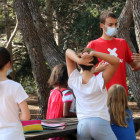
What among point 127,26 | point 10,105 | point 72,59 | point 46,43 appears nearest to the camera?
point 10,105

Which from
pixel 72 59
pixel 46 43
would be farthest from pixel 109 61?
pixel 46 43

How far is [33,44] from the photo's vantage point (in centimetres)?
614

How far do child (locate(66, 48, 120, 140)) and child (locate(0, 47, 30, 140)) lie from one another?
0.64 m

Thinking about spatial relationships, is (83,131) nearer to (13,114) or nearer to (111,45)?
(13,114)

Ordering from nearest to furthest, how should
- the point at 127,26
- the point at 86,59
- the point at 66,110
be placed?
1. the point at 86,59
2. the point at 66,110
3. the point at 127,26

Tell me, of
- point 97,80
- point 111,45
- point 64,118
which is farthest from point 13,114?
point 111,45

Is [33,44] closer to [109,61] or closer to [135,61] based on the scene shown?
[135,61]

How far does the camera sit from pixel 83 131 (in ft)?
7.97

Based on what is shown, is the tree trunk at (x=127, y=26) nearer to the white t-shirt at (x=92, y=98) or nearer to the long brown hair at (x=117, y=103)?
the long brown hair at (x=117, y=103)

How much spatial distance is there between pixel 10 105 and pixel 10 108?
3cm

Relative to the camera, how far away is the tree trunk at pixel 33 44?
6.11m

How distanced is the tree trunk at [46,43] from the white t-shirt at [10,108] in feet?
12.3

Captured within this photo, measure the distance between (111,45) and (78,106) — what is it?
1076 millimetres

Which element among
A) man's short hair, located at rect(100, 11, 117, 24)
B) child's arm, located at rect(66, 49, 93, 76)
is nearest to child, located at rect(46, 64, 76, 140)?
child's arm, located at rect(66, 49, 93, 76)
